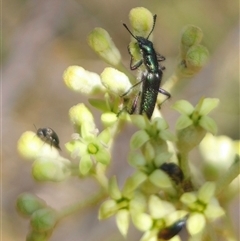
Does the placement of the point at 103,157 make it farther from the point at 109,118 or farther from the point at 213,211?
the point at 213,211

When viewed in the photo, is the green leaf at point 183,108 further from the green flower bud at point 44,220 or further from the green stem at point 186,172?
the green flower bud at point 44,220

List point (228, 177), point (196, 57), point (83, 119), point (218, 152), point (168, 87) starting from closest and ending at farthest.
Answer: point (228, 177)
point (196, 57)
point (83, 119)
point (168, 87)
point (218, 152)

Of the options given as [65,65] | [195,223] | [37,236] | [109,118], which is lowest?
[195,223]

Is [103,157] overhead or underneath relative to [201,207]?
overhead

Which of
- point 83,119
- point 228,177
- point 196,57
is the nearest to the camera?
point 228,177

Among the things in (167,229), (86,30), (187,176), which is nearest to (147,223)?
(167,229)

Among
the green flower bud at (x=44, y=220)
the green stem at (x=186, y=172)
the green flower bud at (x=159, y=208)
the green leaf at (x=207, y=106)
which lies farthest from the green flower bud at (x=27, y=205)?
the green leaf at (x=207, y=106)

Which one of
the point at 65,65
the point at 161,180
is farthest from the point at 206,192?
the point at 65,65

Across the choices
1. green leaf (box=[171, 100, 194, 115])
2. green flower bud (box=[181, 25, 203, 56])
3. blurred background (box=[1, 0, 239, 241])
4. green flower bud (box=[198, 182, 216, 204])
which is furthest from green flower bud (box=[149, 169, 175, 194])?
blurred background (box=[1, 0, 239, 241])
